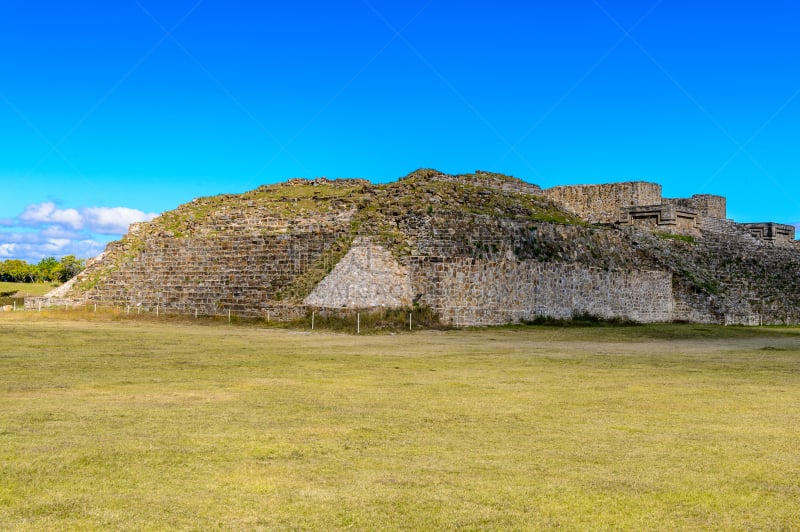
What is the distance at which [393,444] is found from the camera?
28.7ft

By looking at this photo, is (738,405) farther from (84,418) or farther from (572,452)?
(84,418)

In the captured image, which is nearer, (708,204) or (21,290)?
(708,204)

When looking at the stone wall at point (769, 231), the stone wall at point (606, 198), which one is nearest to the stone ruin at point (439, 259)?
the stone wall at point (606, 198)

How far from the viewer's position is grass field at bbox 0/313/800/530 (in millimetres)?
6312

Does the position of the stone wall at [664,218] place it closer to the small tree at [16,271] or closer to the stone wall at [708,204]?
the stone wall at [708,204]

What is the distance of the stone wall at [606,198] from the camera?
49.7 metres

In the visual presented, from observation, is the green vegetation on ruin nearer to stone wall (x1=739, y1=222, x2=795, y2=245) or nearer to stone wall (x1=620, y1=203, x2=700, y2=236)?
stone wall (x1=620, y1=203, x2=700, y2=236)

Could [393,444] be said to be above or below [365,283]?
below

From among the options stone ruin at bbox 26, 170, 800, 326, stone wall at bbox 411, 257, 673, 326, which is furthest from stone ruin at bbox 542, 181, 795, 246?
stone wall at bbox 411, 257, 673, 326

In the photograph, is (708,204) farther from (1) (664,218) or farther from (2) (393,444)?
(2) (393,444)

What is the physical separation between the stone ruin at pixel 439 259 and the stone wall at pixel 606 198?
22cm

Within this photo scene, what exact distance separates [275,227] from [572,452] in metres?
32.6

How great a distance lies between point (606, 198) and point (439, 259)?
2115 cm

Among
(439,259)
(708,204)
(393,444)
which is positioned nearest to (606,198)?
(708,204)
